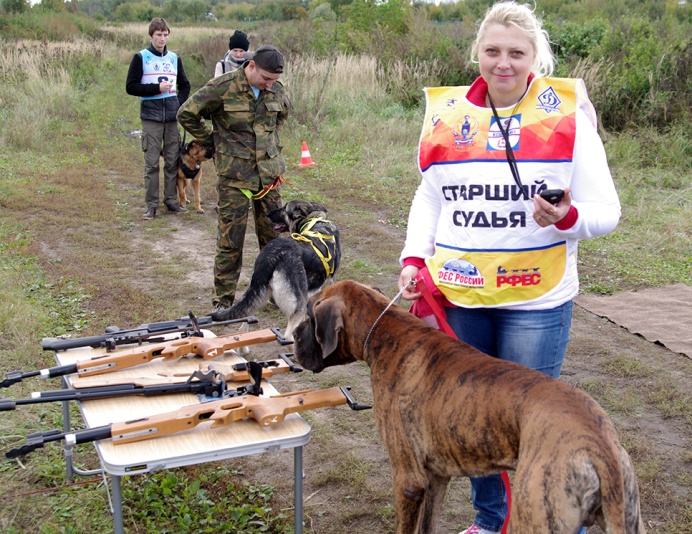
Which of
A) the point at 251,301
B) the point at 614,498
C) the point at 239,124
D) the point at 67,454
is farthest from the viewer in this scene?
the point at 239,124

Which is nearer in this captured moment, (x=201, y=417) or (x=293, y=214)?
(x=201, y=417)

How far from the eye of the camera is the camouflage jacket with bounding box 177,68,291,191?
5531 millimetres

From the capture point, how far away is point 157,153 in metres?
8.99

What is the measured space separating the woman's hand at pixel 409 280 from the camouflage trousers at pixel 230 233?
320 centimetres

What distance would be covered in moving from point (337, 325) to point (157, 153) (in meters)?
7.11

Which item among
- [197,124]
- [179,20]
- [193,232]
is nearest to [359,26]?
[193,232]

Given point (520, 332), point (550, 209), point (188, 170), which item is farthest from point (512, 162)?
point (188, 170)

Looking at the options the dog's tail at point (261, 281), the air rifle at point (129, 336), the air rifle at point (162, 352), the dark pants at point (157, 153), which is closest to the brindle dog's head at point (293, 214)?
the dog's tail at point (261, 281)

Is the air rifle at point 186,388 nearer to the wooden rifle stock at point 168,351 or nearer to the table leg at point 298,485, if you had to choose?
the wooden rifle stock at point 168,351

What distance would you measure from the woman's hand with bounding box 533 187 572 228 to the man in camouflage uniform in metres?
3.78

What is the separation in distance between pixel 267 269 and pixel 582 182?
10.0ft

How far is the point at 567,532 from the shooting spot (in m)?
1.78

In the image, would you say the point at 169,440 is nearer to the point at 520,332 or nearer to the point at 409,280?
the point at 409,280

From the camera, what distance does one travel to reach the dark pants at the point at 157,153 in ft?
29.3
